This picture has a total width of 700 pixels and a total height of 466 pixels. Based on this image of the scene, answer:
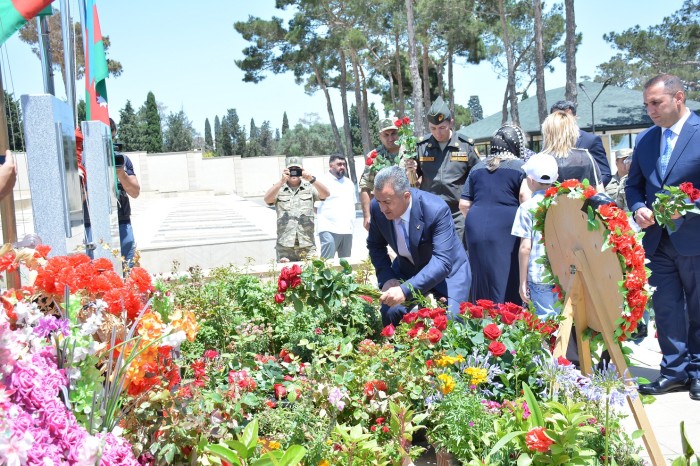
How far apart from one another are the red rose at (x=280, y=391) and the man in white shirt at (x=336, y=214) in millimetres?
4493

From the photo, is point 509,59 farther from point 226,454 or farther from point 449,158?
point 226,454

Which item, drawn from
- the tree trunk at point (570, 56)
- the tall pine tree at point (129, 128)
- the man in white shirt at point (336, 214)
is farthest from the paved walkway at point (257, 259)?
the tall pine tree at point (129, 128)

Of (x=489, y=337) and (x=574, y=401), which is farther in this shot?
(x=489, y=337)

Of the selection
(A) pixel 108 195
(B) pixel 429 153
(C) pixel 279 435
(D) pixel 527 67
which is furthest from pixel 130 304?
(D) pixel 527 67

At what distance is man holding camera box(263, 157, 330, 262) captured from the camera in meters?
7.44

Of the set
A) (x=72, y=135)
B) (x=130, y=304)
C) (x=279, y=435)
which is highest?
(x=72, y=135)

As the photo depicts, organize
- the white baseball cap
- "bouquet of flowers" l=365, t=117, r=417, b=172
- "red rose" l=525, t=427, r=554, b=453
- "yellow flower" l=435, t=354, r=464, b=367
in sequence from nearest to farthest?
"red rose" l=525, t=427, r=554, b=453 → "yellow flower" l=435, t=354, r=464, b=367 → the white baseball cap → "bouquet of flowers" l=365, t=117, r=417, b=172

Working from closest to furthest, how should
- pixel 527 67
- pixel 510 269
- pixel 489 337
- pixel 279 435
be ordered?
pixel 279 435
pixel 489 337
pixel 510 269
pixel 527 67

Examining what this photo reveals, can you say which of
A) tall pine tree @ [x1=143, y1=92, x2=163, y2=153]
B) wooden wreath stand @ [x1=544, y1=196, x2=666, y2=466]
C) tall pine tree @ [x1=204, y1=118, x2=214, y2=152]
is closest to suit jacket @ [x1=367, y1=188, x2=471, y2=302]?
wooden wreath stand @ [x1=544, y1=196, x2=666, y2=466]

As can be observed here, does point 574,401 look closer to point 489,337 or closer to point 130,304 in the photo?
point 489,337

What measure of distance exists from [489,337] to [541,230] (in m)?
0.74

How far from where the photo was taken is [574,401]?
2760mm

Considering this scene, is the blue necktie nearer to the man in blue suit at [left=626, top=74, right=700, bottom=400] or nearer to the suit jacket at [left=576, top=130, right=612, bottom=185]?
the man in blue suit at [left=626, top=74, right=700, bottom=400]

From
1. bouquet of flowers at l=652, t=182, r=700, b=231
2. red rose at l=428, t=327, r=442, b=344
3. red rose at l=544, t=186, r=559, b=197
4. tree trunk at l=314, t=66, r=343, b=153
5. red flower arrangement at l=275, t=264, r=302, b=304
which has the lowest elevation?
red rose at l=428, t=327, r=442, b=344
